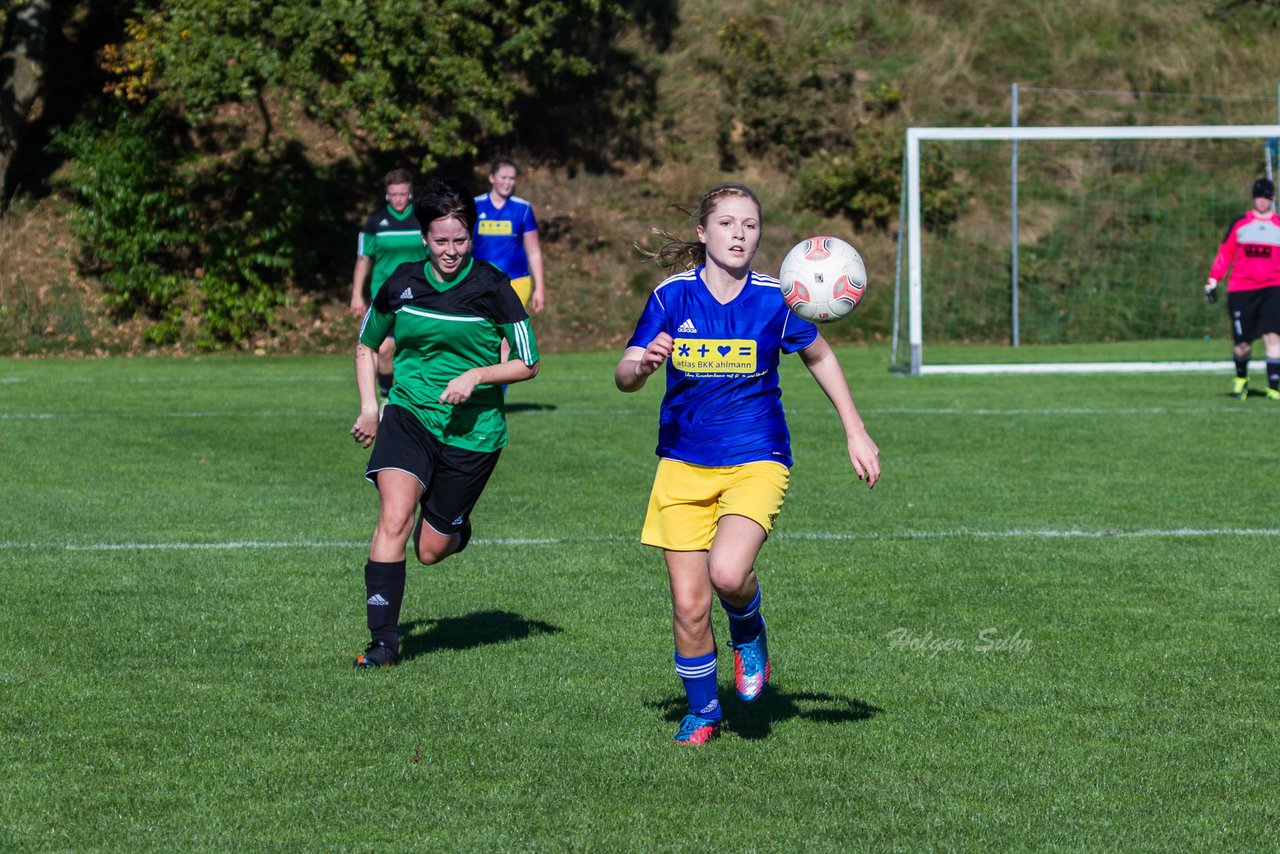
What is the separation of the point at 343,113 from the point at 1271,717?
2057 cm

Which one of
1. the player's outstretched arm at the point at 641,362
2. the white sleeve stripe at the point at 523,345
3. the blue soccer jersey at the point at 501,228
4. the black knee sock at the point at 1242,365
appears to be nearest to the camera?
the player's outstretched arm at the point at 641,362

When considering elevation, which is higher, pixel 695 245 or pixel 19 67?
pixel 19 67

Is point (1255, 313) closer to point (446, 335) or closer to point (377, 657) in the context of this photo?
point (446, 335)

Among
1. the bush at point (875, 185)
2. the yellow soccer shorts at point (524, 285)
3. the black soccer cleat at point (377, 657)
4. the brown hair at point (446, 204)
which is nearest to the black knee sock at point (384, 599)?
the black soccer cleat at point (377, 657)

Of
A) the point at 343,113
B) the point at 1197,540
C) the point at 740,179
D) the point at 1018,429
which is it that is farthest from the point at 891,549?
the point at 740,179

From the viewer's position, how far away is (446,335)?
6.57 m

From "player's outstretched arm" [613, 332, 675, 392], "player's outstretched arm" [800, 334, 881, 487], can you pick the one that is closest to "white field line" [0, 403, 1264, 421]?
"player's outstretched arm" [800, 334, 881, 487]

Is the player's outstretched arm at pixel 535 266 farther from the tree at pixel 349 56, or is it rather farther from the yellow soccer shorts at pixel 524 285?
the tree at pixel 349 56

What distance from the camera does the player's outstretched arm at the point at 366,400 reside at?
6410 mm

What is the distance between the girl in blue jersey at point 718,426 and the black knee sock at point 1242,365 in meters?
12.4

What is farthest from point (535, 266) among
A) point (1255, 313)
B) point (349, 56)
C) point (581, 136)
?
point (581, 136)

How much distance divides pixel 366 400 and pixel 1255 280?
12699mm

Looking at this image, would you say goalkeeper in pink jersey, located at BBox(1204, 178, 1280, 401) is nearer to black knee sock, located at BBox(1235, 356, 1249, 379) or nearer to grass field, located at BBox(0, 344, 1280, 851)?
black knee sock, located at BBox(1235, 356, 1249, 379)

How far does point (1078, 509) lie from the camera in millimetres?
10023
